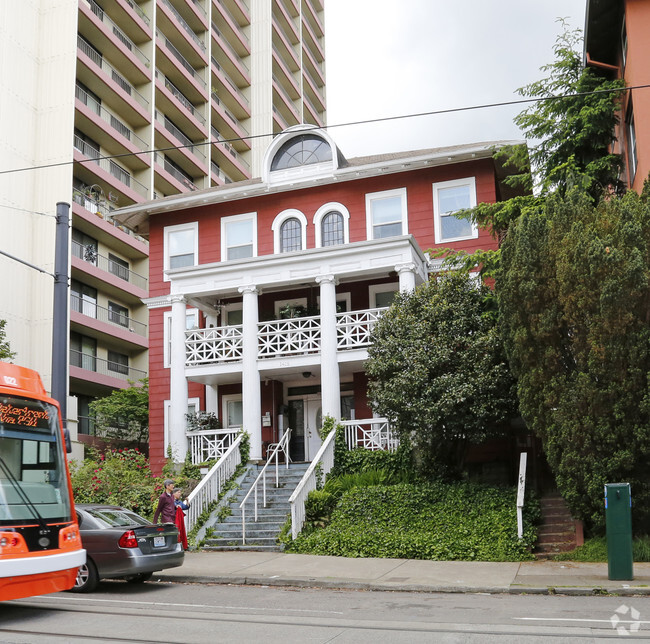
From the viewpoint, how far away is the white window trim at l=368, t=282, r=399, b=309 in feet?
82.4

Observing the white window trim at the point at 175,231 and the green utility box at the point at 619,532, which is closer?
the green utility box at the point at 619,532

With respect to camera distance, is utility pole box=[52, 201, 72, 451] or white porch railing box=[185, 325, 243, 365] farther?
white porch railing box=[185, 325, 243, 365]

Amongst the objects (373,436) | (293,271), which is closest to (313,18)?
(293,271)

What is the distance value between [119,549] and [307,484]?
642cm

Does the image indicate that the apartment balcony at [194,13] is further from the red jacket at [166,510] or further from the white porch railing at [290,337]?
the red jacket at [166,510]

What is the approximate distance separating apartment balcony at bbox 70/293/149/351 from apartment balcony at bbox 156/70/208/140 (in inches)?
511

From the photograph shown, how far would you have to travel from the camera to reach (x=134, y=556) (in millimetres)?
12789

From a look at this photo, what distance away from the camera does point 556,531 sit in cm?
1655

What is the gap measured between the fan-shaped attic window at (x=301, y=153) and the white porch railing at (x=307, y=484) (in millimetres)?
9905

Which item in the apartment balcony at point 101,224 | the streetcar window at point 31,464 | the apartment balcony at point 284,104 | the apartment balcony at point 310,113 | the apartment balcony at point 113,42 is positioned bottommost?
the streetcar window at point 31,464

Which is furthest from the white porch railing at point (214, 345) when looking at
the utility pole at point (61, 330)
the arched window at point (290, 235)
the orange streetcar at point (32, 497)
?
the orange streetcar at point (32, 497)

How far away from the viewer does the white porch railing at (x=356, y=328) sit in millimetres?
22797

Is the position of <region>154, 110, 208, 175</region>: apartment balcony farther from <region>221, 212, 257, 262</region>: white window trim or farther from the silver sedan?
the silver sedan

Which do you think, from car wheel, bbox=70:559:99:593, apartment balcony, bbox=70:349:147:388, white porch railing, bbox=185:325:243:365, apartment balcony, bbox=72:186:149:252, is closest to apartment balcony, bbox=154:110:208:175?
apartment balcony, bbox=72:186:149:252
